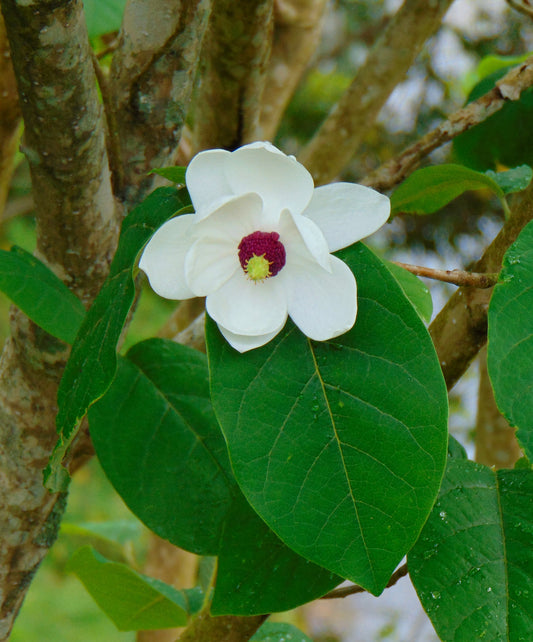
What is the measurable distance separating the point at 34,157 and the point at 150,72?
0.41ft

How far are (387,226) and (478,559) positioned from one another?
1818 mm

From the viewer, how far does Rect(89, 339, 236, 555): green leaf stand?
546mm

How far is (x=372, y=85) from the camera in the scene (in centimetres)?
110

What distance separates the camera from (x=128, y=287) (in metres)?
0.39

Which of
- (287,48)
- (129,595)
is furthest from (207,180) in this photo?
(287,48)

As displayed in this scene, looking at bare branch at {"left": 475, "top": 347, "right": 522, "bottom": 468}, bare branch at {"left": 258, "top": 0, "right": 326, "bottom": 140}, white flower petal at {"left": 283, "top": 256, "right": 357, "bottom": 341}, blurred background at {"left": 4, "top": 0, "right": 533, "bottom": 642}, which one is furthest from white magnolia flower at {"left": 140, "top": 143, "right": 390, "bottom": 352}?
blurred background at {"left": 4, "top": 0, "right": 533, "bottom": 642}

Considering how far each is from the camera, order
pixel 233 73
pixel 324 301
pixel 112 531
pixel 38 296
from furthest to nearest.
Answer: pixel 112 531 → pixel 233 73 → pixel 38 296 → pixel 324 301

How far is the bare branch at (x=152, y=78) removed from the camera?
539mm

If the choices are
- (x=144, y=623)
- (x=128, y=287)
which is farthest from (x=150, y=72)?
(x=144, y=623)

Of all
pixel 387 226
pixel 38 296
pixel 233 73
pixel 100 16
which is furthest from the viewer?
pixel 387 226

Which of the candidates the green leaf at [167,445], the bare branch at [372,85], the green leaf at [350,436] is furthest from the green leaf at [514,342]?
the bare branch at [372,85]

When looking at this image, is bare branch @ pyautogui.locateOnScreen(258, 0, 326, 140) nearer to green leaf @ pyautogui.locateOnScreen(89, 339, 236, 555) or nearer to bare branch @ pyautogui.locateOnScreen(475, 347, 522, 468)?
bare branch @ pyautogui.locateOnScreen(475, 347, 522, 468)

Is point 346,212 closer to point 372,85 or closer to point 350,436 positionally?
point 350,436

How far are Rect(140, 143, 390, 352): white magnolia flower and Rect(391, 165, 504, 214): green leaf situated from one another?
17 cm
